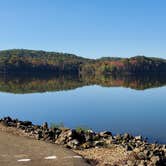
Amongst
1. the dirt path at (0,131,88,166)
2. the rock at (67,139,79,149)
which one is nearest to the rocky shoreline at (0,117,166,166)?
the rock at (67,139,79,149)

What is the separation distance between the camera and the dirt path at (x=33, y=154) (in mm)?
18297

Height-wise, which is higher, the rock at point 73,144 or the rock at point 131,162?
the rock at point 73,144

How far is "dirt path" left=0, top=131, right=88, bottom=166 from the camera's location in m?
18.3

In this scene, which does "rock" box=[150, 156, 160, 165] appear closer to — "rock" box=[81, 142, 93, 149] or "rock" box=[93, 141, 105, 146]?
"rock" box=[81, 142, 93, 149]

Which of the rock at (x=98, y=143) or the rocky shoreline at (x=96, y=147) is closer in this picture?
the rocky shoreline at (x=96, y=147)

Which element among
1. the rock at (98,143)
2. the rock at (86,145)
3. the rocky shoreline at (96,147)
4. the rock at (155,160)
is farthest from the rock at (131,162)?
the rock at (98,143)

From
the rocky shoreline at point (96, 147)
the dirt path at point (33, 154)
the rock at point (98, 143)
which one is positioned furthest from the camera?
the rock at point (98, 143)

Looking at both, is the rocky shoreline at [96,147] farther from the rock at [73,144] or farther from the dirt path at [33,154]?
the dirt path at [33,154]

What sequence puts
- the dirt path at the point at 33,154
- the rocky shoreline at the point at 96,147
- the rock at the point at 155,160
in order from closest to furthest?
1. the dirt path at the point at 33,154
2. the rock at the point at 155,160
3. the rocky shoreline at the point at 96,147

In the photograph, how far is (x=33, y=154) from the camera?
19.6 m

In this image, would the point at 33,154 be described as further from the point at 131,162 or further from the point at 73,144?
the point at 131,162

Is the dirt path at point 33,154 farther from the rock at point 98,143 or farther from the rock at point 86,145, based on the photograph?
the rock at point 98,143

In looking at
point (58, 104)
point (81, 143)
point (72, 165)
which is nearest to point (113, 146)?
point (81, 143)

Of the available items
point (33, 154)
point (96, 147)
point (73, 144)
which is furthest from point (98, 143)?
point (33, 154)
